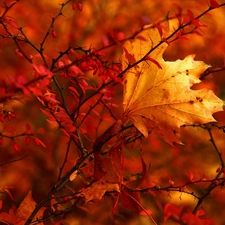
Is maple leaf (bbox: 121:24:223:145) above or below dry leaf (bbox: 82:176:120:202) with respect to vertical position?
above

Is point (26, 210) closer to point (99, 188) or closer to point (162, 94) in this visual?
point (99, 188)

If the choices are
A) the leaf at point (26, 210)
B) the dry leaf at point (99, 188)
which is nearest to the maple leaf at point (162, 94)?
the dry leaf at point (99, 188)

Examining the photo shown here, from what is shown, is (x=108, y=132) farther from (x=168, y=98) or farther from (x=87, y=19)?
(x=87, y=19)

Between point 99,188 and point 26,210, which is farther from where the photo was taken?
point 26,210

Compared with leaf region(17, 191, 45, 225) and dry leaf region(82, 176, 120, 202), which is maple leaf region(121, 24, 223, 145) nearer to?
dry leaf region(82, 176, 120, 202)

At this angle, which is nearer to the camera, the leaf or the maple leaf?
the maple leaf

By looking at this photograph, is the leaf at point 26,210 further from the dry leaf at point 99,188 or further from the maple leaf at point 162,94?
the maple leaf at point 162,94

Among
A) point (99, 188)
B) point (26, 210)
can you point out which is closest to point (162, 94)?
point (99, 188)

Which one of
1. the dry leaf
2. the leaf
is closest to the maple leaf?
the dry leaf
